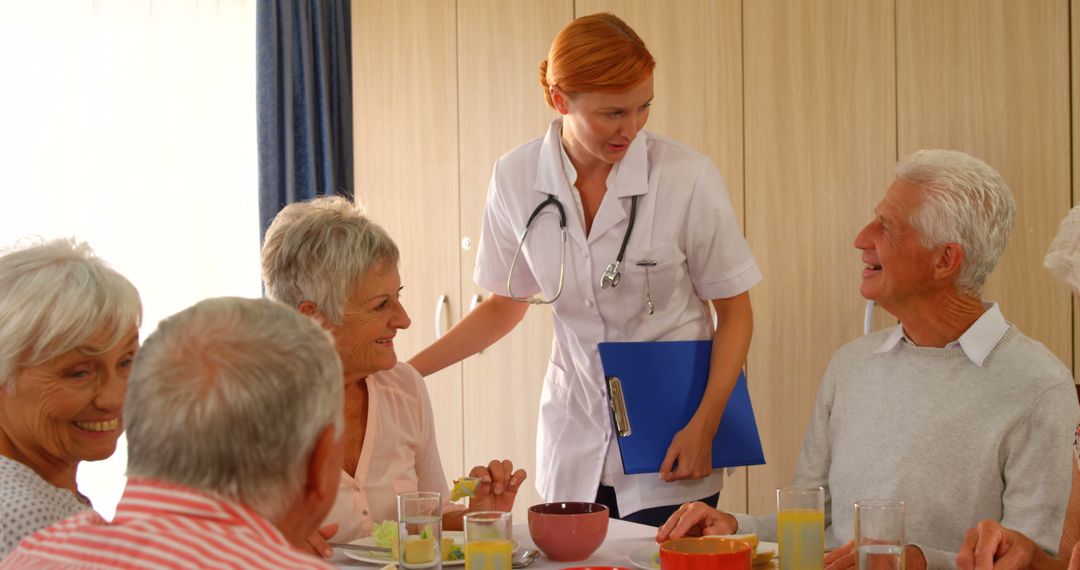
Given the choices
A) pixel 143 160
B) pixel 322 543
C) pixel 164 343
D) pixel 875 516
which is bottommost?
pixel 322 543

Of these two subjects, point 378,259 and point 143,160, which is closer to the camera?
point 378,259

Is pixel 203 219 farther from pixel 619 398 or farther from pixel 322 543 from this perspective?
pixel 322 543

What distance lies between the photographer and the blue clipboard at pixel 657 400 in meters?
2.35

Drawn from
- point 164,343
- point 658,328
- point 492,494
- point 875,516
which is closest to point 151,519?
point 164,343

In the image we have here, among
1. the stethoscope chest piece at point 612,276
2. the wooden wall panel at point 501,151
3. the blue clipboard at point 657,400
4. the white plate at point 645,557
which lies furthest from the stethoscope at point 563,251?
the wooden wall panel at point 501,151

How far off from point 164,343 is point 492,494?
109cm

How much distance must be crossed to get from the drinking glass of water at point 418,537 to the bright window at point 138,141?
297 cm

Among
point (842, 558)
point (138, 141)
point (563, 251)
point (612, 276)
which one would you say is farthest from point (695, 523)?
point (138, 141)

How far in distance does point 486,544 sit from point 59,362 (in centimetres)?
67

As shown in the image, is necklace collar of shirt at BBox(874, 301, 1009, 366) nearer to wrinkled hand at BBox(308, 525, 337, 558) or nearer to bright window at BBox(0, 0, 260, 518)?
wrinkled hand at BBox(308, 525, 337, 558)

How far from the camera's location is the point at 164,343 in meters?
1.00

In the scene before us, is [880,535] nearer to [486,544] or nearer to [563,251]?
[486,544]

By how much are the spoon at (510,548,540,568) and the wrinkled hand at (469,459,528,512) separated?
306 mm

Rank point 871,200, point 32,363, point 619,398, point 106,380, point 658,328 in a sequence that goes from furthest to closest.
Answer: point 871,200
point 658,328
point 619,398
point 106,380
point 32,363
